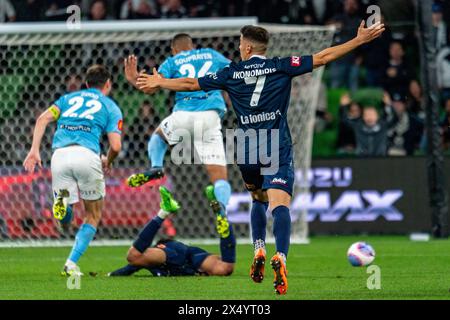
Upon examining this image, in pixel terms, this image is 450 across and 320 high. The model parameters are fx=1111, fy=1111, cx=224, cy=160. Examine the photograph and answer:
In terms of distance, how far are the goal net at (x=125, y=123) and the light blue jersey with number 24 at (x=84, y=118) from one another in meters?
4.10

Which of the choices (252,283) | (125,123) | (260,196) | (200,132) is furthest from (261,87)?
Answer: (125,123)

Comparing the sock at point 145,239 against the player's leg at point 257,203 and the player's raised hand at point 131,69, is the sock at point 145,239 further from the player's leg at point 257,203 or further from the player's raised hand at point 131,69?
the player's raised hand at point 131,69

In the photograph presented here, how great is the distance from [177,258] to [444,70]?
30.8 ft

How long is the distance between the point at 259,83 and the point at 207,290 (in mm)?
1689

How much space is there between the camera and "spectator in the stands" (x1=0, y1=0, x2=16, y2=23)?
19547 mm

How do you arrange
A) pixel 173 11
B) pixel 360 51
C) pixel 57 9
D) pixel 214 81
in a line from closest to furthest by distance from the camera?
pixel 214 81 < pixel 173 11 < pixel 360 51 < pixel 57 9

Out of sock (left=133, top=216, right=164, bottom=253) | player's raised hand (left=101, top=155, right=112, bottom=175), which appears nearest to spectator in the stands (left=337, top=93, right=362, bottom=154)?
player's raised hand (left=101, top=155, right=112, bottom=175)

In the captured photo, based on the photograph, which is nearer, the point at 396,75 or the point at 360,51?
the point at 396,75

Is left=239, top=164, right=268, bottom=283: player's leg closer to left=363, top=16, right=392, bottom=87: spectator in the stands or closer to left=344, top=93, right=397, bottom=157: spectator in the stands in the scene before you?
left=344, top=93, right=397, bottom=157: spectator in the stands

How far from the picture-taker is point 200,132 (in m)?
12.1

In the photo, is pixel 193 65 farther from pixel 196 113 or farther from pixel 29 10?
pixel 29 10

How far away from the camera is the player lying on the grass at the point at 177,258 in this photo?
1023cm

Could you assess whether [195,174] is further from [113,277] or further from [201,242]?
[113,277]

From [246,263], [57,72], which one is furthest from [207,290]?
[57,72]
